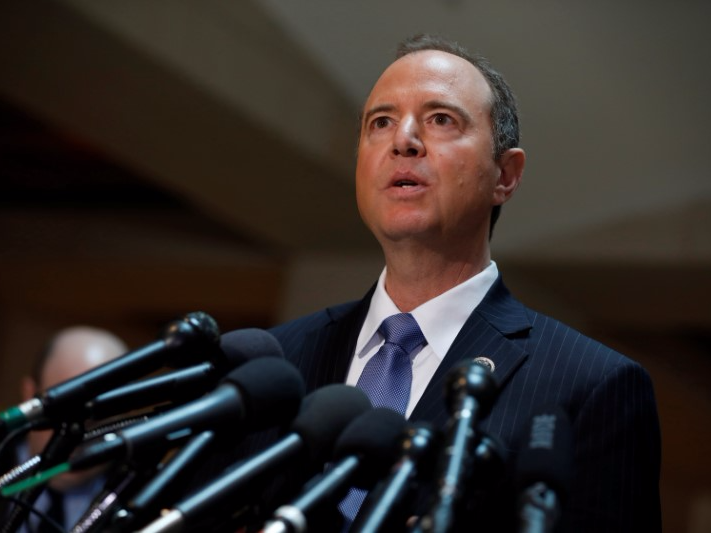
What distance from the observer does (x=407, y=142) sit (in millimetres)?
2039

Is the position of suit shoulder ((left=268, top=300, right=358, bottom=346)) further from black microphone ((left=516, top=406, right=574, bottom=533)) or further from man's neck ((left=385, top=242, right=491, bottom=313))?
black microphone ((left=516, top=406, right=574, bottom=533))

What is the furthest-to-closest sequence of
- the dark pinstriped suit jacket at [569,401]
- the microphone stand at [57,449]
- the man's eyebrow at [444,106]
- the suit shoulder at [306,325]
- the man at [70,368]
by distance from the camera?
the man at [70,368]
the suit shoulder at [306,325]
the man's eyebrow at [444,106]
the dark pinstriped suit jacket at [569,401]
the microphone stand at [57,449]

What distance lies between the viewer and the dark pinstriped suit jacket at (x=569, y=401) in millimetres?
1695

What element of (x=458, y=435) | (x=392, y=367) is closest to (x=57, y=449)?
(x=458, y=435)

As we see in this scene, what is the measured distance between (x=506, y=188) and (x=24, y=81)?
3130mm

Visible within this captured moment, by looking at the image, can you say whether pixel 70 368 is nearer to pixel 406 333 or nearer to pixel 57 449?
pixel 406 333

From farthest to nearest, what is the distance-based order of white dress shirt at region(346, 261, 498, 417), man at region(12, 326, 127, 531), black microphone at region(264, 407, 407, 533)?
man at region(12, 326, 127, 531) < white dress shirt at region(346, 261, 498, 417) < black microphone at region(264, 407, 407, 533)

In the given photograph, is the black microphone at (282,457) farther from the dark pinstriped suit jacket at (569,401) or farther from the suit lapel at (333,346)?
the suit lapel at (333,346)

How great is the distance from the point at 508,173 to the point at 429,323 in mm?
429

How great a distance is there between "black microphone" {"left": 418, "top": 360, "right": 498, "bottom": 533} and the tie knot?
68cm

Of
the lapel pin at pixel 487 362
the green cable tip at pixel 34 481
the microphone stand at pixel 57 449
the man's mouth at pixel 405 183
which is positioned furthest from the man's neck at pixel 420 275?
the green cable tip at pixel 34 481

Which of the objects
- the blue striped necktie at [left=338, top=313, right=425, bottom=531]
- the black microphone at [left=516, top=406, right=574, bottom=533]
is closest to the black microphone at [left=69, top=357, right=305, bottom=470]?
the black microphone at [left=516, top=406, right=574, bottom=533]

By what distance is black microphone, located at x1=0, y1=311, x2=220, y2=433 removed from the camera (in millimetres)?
1331

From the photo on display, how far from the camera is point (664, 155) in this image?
5.16m
